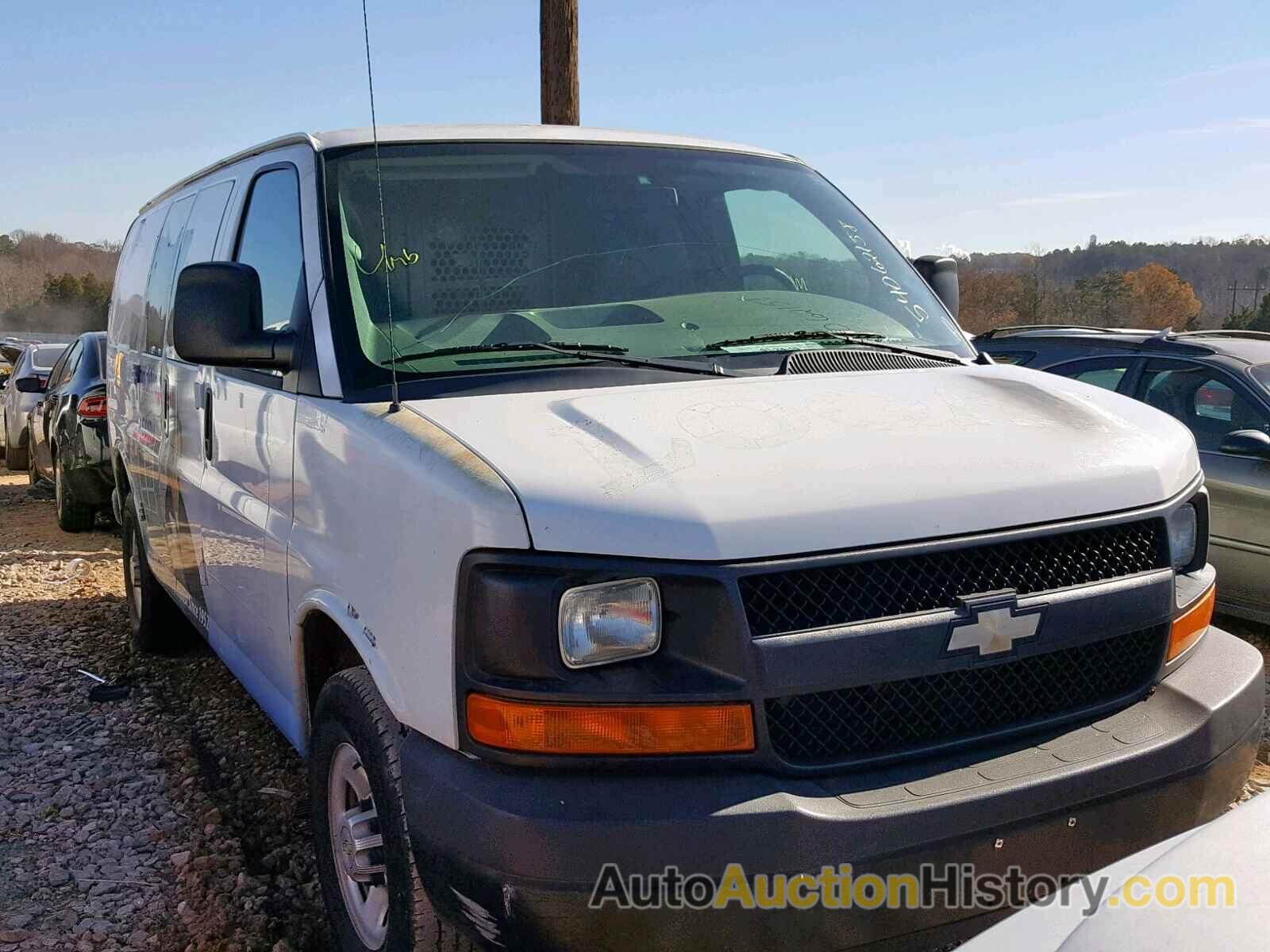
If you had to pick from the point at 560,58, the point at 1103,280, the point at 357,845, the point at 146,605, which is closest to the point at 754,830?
the point at 357,845

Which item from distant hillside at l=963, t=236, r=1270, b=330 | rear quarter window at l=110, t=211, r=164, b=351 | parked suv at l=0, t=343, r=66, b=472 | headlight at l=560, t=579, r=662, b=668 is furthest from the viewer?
distant hillside at l=963, t=236, r=1270, b=330

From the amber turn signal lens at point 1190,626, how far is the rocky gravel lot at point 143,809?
7.46 ft

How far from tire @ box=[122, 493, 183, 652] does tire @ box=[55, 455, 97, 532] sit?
466cm

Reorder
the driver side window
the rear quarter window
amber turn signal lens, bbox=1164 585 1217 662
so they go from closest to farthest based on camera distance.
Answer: amber turn signal lens, bbox=1164 585 1217 662 < the rear quarter window < the driver side window

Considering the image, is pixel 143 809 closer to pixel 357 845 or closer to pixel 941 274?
pixel 357 845

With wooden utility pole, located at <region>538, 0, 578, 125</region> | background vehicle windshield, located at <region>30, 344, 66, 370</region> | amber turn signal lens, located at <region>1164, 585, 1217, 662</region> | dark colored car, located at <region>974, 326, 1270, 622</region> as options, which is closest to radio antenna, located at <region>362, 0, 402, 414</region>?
amber turn signal lens, located at <region>1164, 585, 1217, 662</region>

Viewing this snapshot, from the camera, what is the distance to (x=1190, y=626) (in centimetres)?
262

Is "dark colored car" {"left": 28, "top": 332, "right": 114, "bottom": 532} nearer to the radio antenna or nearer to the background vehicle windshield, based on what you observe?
the background vehicle windshield

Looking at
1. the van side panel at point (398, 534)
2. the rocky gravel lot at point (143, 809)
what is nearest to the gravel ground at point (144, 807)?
the rocky gravel lot at point (143, 809)

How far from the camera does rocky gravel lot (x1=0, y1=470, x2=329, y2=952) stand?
10.7ft

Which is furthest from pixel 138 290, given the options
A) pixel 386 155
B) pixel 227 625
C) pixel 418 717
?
pixel 418 717

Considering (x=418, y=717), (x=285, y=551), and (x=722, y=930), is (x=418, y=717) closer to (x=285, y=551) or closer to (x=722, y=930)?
(x=722, y=930)

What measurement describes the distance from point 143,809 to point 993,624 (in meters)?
3.09

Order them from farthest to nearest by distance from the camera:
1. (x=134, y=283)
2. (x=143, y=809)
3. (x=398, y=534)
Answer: (x=134, y=283) < (x=143, y=809) < (x=398, y=534)
